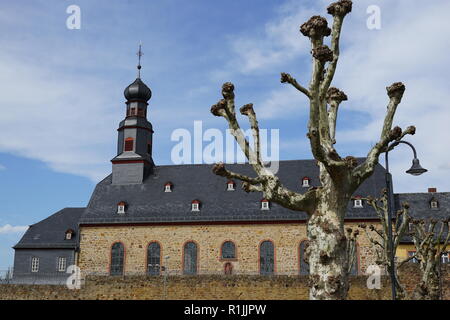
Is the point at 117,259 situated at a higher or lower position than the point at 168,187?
lower

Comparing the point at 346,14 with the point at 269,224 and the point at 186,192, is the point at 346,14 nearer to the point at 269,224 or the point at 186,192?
the point at 269,224

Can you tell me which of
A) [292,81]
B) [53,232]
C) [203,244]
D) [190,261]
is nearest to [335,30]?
[292,81]

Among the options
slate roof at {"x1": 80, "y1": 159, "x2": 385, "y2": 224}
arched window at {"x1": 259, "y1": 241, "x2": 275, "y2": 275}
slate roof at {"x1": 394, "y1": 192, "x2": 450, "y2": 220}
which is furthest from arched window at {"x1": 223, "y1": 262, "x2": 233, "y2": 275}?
slate roof at {"x1": 394, "y1": 192, "x2": 450, "y2": 220}

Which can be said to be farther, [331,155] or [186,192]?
[186,192]

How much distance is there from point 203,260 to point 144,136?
512 inches

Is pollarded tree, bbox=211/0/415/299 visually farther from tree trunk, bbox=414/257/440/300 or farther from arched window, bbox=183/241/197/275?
arched window, bbox=183/241/197/275

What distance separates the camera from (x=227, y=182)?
39.0 m

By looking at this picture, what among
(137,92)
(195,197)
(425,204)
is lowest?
(425,204)

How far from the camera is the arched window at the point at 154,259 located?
117ft

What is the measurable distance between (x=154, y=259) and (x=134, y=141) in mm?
11098

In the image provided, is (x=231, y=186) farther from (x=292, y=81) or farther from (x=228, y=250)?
(x=292, y=81)

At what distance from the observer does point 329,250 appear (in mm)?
9211
